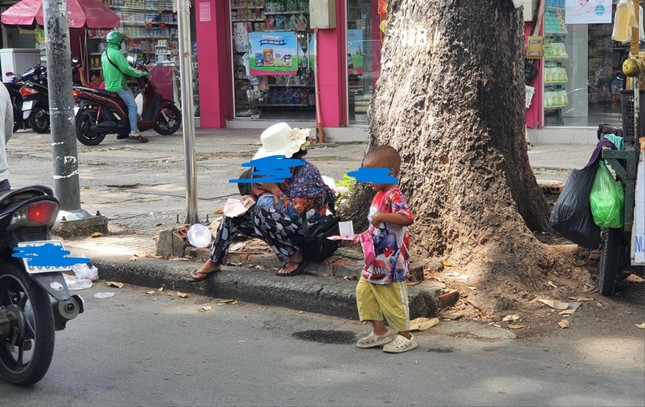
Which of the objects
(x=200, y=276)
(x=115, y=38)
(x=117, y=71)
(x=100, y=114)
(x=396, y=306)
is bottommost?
(x=200, y=276)

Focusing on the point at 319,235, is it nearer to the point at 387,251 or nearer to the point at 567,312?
the point at 387,251

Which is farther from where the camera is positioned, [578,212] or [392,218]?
[578,212]

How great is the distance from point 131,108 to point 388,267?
37.4 ft

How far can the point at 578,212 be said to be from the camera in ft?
19.7

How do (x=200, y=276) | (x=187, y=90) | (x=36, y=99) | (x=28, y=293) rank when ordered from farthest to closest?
(x=36, y=99) → (x=187, y=90) → (x=200, y=276) → (x=28, y=293)

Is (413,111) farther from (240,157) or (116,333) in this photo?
(240,157)

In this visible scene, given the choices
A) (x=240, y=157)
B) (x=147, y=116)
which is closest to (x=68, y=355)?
(x=240, y=157)

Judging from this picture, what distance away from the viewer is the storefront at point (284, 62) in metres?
16.0

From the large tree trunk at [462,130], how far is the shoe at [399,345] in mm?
1107

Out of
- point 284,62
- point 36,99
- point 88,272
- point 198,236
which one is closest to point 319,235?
point 198,236

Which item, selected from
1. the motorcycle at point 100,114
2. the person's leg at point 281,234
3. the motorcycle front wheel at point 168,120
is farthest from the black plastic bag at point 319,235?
the motorcycle front wheel at point 168,120

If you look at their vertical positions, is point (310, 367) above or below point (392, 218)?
below

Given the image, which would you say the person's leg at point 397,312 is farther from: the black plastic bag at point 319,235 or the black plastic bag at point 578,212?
the black plastic bag at point 578,212

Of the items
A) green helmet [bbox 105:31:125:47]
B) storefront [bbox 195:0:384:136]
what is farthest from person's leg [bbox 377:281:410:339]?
green helmet [bbox 105:31:125:47]
